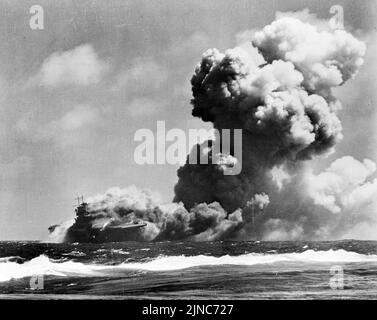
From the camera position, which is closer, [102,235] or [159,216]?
A: [159,216]

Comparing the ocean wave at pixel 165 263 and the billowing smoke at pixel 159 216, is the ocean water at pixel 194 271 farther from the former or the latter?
the billowing smoke at pixel 159 216

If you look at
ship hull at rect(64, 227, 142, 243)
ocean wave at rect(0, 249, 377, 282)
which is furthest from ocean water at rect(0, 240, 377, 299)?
ship hull at rect(64, 227, 142, 243)

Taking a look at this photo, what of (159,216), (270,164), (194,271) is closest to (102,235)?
(159,216)

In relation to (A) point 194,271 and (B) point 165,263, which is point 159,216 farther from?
(A) point 194,271

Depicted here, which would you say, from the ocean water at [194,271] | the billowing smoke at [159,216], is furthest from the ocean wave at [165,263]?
the billowing smoke at [159,216]

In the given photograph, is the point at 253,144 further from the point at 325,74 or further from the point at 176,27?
the point at 176,27

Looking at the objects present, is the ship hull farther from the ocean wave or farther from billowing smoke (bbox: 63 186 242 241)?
the ocean wave
